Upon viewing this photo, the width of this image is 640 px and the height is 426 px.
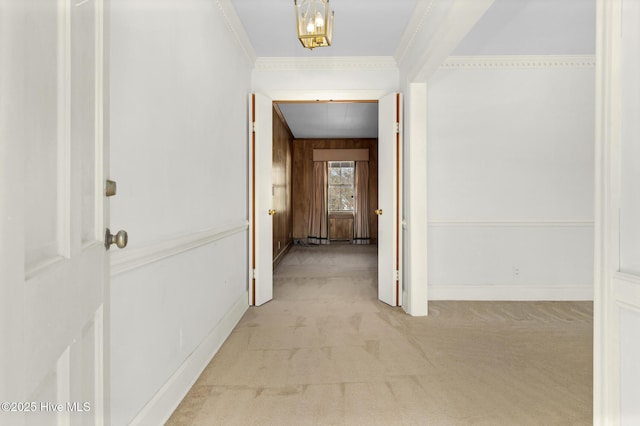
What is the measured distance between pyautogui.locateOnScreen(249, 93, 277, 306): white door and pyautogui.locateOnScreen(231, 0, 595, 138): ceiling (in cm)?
64

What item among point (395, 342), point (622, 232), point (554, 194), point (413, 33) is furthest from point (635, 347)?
point (554, 194)

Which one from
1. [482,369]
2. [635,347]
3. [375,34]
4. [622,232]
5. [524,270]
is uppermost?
[375,34]

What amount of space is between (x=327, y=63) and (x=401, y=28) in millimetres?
876

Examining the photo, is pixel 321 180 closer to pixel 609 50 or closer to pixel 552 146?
pixel 552 146

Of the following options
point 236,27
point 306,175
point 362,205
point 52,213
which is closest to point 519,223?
point 236,27

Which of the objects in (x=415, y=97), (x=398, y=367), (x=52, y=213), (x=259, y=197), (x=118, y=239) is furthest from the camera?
(x=259, y=197)

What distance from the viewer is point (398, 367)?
→ 2232 mm

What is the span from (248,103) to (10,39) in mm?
3151

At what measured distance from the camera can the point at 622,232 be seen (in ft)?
3.13

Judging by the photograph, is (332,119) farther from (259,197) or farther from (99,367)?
(99,367)

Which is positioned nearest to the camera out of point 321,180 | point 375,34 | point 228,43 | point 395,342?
point 395,342

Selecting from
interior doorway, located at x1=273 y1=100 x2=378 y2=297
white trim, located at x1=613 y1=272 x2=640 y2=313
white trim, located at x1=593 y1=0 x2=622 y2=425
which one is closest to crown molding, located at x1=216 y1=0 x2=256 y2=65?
white trim, located at x1=593 y1=0 x2=622 y2=425

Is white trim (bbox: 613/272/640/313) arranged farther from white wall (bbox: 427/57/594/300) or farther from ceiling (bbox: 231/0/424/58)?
white wall (bbox: 427/57/594/300)

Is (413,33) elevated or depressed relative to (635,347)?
elevated
